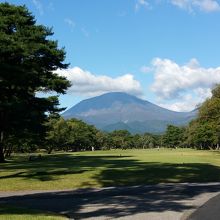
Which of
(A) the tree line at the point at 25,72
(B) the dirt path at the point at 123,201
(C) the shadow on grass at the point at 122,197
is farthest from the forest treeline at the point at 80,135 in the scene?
(B) the dirt path at the point at 123,201

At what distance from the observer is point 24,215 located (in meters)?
15.4

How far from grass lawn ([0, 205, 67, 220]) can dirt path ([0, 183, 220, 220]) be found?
863 mm

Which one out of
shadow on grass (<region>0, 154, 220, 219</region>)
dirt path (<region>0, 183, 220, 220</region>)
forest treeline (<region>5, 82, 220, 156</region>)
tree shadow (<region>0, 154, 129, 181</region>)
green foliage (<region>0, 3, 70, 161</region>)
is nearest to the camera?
dirt path (<region>0, 183, 220, 220</region>)

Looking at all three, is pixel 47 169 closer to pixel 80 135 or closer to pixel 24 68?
pixel 24 68

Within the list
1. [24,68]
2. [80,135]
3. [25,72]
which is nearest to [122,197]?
[25,72]

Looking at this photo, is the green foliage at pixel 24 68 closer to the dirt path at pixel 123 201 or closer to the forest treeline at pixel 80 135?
the forest treeline at pixel 80 135

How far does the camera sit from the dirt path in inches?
653

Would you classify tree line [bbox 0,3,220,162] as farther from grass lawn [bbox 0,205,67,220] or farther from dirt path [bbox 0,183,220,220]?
grass lawn [bbox 0,205,67,220]

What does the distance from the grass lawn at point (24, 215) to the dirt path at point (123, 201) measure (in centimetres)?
86

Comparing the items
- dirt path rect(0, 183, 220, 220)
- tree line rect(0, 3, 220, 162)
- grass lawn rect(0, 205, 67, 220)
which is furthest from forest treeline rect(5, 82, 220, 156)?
grass lawn rect(0, 205, 67, 220)

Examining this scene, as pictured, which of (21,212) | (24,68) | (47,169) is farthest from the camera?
(47,169)

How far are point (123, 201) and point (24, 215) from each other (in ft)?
18.9

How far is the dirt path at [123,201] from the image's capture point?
653 inches

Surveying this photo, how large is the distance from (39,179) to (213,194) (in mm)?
12128
